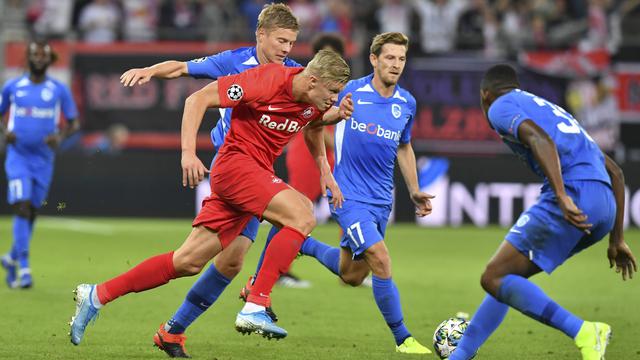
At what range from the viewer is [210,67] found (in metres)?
8.04

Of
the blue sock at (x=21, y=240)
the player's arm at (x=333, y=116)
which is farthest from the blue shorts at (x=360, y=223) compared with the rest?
Result: the blue sock at (x=21, y=240)

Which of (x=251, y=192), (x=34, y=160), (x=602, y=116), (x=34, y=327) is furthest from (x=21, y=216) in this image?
(x=602, y=116)

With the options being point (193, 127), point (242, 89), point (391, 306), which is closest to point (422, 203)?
point (391, 306)

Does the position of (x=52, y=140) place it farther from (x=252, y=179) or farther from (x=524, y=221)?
(x=524, y=221)

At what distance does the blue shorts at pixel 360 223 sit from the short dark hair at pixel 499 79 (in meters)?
1.80

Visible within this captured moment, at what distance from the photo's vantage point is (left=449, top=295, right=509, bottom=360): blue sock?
22.7ft

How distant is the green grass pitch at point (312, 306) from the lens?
8.27 metres

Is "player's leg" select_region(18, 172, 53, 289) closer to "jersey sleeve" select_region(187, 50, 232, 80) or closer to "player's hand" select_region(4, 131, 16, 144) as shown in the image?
"player's hand" select_region(4, 131, 16, 144)

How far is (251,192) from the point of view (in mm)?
7211

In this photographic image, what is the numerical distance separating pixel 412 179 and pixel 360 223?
595 millimetres

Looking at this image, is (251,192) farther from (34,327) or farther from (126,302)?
(126,302)

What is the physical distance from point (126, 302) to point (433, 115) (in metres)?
10.0

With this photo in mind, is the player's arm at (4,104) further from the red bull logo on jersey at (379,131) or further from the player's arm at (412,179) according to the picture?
the player's arm at (412,179)

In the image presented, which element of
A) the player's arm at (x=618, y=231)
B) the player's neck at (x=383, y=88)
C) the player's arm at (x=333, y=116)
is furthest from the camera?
the player's neck at (x=383, y=88)
